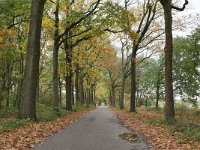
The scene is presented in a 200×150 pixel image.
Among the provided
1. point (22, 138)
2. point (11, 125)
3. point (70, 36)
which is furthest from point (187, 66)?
point (22, 138)

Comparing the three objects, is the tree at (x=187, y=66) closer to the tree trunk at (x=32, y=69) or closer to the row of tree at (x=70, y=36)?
the row of tree at (x=70, y=36)

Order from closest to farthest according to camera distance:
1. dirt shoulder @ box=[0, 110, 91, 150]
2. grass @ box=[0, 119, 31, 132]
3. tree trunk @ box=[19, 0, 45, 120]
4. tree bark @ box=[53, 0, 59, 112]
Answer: dirt shoulder @ box=[0, 110, 91, 150], grass @ box=[0, 119, 31, 132], tree trunk @ box=[19, 0, 45, 120], tree bark @ box=[53, 0, 59, 112]

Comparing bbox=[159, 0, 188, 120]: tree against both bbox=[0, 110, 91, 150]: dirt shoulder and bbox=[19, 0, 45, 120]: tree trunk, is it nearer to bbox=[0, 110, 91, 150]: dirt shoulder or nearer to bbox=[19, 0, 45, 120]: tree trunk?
bbox=[19, 0, 45, 120]: tree trunk

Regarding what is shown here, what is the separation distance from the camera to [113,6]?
83.4 feet

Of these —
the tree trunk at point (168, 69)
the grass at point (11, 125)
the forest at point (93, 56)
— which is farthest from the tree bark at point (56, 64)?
the tree trunk at point (168, 69)

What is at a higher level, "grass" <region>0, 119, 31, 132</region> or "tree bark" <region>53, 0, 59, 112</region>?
"tree bark" <region>53, 0, 59, 112</region>

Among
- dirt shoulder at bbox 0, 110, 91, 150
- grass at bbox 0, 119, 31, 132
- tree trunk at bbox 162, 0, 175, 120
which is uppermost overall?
tree trunk at bbox 162, 0, 175, 120

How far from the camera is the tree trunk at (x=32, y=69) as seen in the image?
18.7m

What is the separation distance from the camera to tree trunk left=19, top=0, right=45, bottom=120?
61.5 feet

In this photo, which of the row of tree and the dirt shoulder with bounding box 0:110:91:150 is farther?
the row of tree

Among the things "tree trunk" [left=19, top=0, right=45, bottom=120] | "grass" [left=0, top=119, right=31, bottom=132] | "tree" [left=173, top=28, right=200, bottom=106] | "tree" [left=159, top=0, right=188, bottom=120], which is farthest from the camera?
"tree" [left=173, top=28, right=200, bottom=106]

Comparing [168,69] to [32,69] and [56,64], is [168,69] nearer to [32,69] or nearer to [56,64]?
[32,69]

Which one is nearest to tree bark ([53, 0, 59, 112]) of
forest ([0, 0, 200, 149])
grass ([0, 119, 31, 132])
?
forest ([0, 0, 200, 149])

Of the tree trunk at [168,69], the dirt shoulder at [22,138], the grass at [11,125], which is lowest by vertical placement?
the dirt shoulder at [22,138]
